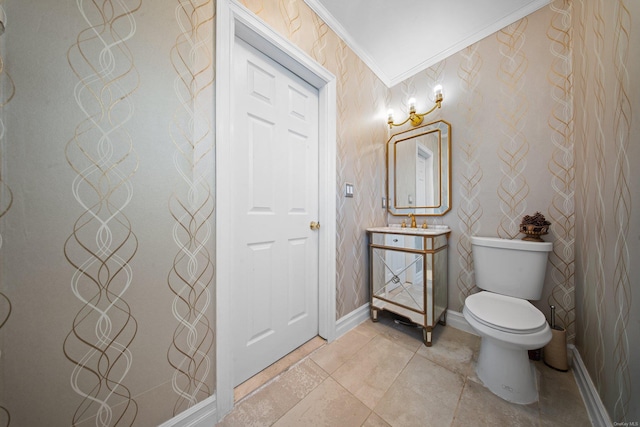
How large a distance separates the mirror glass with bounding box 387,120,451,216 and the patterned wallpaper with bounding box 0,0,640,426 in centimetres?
64

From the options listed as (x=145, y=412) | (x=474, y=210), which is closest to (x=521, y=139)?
(x=474, y=210)

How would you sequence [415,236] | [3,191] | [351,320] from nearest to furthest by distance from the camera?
[3,191] → [415,236] → [351,320]

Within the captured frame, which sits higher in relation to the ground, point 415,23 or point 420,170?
point 415,23

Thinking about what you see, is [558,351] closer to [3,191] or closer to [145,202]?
Answer: [145,202]

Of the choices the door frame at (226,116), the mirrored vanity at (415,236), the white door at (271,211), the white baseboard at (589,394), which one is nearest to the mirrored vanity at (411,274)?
the mirrored vanity at (415,236)

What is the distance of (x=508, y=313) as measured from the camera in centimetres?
116

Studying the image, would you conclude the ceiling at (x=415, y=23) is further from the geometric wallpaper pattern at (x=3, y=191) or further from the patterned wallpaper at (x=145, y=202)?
the geometric wallpaper pattern at (x=3, y=191)

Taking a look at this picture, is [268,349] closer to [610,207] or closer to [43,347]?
[43,347]

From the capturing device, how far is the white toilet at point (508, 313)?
1037 millimetres

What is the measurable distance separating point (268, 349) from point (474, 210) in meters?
1.89

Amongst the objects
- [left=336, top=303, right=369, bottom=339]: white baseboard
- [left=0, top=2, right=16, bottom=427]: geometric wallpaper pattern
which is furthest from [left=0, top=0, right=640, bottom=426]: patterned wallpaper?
[left=336, top=303, right=369, bottom=339]: white baseboard

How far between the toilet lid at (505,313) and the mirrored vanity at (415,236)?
295mm

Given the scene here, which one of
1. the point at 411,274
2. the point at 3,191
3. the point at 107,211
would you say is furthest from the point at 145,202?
the point at 411,274

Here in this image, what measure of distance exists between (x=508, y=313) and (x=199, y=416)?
1693mm
